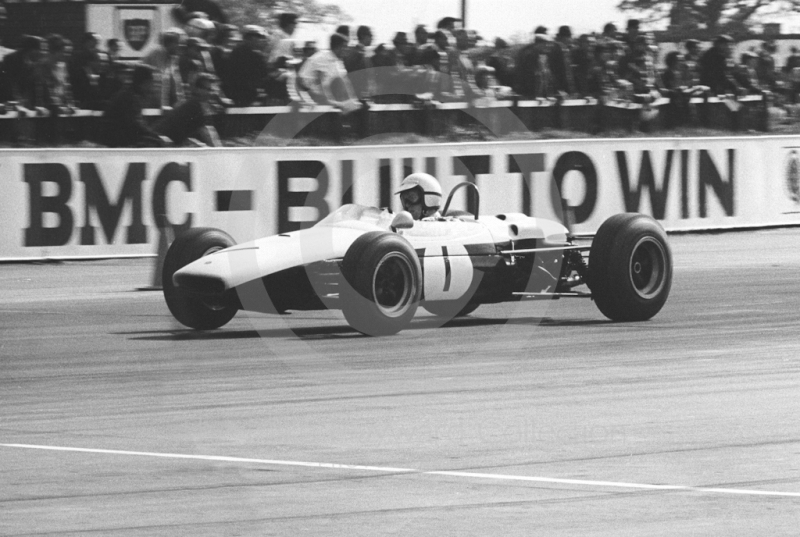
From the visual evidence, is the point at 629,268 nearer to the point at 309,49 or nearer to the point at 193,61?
the point at 193,61

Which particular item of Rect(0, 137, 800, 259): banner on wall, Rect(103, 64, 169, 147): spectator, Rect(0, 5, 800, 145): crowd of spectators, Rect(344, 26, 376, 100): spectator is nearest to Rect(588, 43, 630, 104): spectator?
Rect(0, 5, 800, 145): crowd of spectators

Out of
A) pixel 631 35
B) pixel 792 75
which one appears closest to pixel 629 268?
pixel 631 35

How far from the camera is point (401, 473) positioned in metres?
5.80

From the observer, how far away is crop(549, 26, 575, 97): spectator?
19.6m

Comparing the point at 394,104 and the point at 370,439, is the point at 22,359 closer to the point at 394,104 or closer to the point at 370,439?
the point at 370,439

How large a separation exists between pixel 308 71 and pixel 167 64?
181 centimetres

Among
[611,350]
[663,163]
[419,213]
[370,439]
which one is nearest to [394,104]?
[663,163]

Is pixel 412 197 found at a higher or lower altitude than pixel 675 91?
lower

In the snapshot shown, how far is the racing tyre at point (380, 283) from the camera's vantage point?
10180mm

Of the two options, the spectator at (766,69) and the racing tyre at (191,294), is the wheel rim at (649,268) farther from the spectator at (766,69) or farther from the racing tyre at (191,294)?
the spectator at (766,69)

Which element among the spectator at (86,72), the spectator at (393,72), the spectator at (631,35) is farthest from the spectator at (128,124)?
the spectator at (631,35)

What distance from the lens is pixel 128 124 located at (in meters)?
17.2

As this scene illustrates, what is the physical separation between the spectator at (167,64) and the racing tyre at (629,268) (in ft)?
23.4

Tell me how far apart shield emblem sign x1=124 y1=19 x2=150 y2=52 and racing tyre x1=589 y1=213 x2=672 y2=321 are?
8.27 meters
